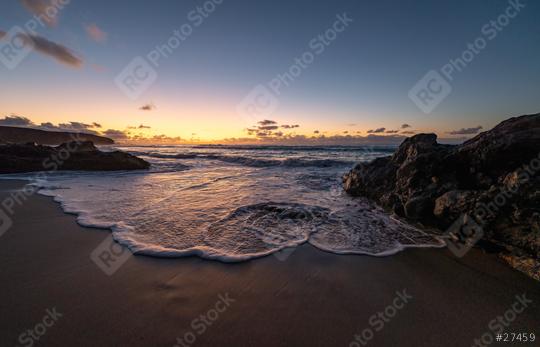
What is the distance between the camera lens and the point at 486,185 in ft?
11.2

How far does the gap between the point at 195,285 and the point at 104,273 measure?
102cm

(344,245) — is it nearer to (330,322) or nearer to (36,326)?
(330,322)

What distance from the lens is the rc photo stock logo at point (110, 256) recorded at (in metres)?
2.58

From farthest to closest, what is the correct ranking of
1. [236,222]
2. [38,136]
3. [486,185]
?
[38,136]
[236,222]
[486,185]

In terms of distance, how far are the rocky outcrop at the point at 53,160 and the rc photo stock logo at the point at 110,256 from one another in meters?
9.73

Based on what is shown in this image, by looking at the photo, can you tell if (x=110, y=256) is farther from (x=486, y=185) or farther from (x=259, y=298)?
(x=486, y=185)

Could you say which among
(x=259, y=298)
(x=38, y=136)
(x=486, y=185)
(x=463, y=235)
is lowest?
(x=259, y=298)

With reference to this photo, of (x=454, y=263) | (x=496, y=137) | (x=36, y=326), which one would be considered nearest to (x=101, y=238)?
(x=36, y=326)

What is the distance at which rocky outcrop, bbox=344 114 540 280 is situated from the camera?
2707mm

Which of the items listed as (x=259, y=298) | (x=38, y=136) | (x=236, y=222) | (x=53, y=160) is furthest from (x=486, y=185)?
(x=38, y=136)

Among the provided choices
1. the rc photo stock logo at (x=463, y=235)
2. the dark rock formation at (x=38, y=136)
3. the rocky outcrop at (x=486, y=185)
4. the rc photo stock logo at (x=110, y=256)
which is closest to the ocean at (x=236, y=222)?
the rc photo stock logo at (x=110, y=256)

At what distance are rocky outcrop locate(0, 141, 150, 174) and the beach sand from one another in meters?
9.17

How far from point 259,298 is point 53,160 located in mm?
13205

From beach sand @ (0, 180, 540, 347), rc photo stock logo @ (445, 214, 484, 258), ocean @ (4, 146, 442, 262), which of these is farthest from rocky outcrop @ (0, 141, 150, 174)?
rc photo stock logo @ (445, 214, 484, 258)
